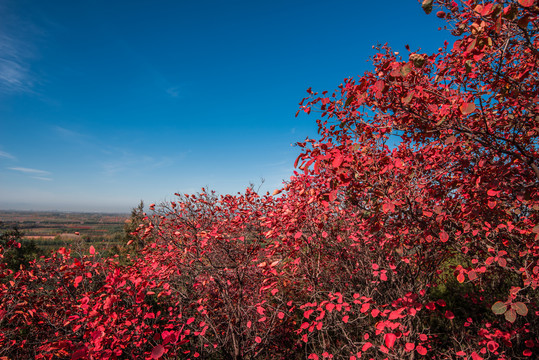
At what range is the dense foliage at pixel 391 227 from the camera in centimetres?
227

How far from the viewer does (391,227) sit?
138 inches

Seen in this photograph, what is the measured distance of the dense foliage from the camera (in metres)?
2.27

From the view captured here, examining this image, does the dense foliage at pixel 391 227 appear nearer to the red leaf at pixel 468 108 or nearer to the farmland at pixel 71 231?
the red leaf at pixel 468 108

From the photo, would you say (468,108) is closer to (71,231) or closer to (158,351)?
(158,351)

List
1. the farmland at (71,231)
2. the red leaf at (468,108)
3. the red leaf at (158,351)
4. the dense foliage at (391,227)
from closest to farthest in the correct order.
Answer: the red leaf at (468,108) < the red leaf at (158,351) < the dense foliage at (391,227) < the farmland at (71,231)

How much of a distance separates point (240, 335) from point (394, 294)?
2.82 metres

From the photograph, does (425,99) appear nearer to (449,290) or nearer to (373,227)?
(373,227)

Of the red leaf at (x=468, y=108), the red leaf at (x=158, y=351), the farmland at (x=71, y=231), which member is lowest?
the farmland at (x=71, y=231)

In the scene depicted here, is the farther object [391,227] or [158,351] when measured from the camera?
[391,227]

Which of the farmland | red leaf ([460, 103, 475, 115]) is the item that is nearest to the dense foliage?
red leaf ([460, 103, 475, 115])

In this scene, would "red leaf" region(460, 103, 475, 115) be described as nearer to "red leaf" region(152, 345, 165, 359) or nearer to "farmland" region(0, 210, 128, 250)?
"red leaf" region(152, 345, 165, 359)

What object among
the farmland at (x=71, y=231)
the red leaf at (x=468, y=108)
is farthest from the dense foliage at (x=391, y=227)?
the farmland at (x=71, y=231)

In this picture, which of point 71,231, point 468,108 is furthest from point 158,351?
point 71,231

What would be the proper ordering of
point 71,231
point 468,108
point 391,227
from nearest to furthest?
point 468,108 → point 391,227 → point 71,231
